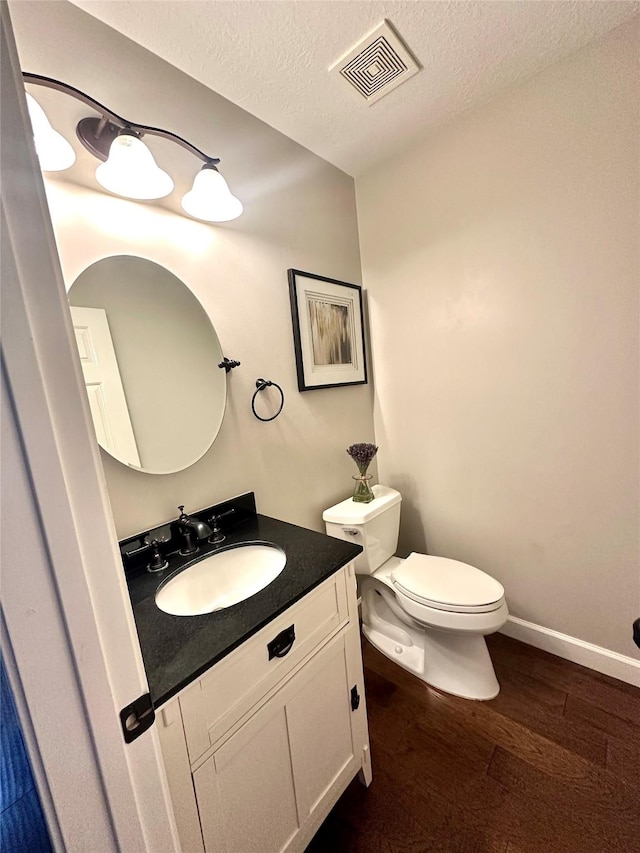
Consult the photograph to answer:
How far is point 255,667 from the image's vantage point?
77 centimetres

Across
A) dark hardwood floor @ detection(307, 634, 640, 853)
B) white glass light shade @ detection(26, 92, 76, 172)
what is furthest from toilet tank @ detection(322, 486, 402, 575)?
white glass light shade @ detection(26, 92, 76, 172)

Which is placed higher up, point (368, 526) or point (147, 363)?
point (147, 363)

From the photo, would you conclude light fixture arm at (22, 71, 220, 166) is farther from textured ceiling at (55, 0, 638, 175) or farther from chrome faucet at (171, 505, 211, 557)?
chrome faucet at (171, 505, 211, 557)

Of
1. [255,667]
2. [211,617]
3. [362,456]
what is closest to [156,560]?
[211,617]

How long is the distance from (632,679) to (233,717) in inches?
67.0

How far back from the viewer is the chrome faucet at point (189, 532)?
1.12m

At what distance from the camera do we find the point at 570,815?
3.30 feet

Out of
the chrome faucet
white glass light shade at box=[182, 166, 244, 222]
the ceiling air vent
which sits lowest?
the chrome faucet

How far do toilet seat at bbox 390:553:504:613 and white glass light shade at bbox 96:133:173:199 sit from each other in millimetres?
1745

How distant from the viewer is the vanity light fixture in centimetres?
84

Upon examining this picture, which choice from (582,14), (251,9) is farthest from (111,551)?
(582,14)

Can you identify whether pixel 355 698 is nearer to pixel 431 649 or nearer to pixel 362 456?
pixel 431 649

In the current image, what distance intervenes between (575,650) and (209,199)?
2.41 metres

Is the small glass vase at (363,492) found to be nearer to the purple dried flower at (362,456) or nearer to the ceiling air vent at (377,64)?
the purple dried flower at (362,456)
